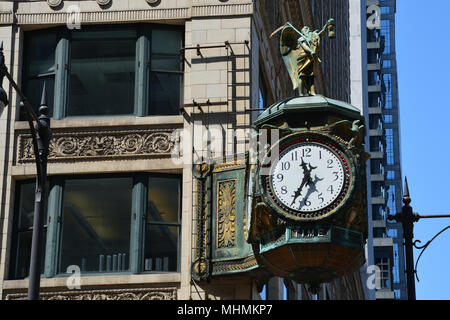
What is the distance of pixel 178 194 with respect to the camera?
941 inches

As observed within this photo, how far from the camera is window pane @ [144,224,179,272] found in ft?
76.6

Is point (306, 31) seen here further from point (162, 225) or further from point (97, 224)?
point (97, 224)

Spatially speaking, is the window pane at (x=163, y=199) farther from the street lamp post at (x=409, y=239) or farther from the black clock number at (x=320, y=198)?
the street lamp post at (x=409, y=239)

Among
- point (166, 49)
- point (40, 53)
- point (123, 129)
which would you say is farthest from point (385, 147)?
point (123, 129)

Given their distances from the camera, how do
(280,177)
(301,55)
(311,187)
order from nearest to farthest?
(311,187), (280,177), (301,55)

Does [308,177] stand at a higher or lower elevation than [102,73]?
lower

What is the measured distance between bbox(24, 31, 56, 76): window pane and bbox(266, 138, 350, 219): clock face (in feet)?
23.5

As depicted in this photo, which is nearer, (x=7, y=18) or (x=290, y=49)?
(x=290, y=49)

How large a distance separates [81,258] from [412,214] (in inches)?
282

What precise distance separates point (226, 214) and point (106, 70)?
493 centimetres

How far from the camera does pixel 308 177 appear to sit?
2042cm

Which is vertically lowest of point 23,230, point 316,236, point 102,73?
point 316,236
